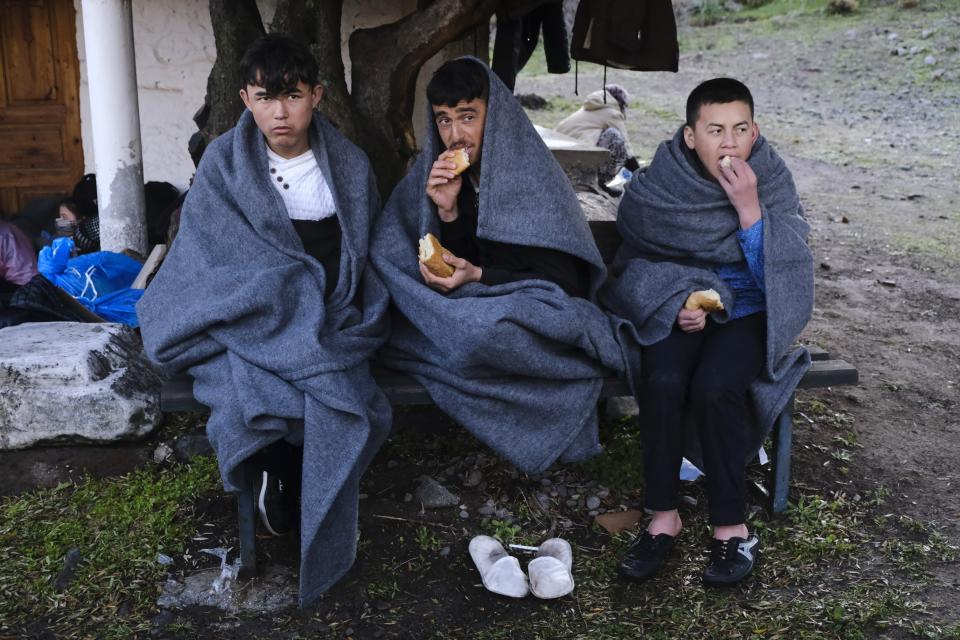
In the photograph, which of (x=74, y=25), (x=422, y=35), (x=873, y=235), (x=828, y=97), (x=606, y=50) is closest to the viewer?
(x=422, y=35)

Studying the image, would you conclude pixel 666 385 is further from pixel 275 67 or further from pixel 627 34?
pixel 627 34

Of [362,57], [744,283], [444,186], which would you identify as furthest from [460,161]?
[362,57]

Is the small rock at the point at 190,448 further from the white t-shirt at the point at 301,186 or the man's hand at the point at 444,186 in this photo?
the man's hand at the point at 444,186

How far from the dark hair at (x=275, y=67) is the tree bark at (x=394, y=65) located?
1194 millimetres

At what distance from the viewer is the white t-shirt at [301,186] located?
133 inches

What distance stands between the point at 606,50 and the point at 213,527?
3524 mm

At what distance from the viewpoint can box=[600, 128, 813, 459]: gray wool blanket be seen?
10.7 feet

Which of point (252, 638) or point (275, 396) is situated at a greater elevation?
point (275, 396)

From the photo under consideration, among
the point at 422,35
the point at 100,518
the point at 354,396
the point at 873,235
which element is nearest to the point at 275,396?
the point at 354,396

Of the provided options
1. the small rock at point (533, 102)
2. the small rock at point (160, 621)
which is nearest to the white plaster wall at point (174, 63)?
the small rock at point (160, 621)

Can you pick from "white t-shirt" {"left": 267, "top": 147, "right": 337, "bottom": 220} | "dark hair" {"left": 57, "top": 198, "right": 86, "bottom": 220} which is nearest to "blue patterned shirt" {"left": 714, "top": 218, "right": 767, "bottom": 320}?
"white t-shirt" {"left": 267, "top": 147, "right": 337, "bottom": 220}

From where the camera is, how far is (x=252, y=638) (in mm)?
2865

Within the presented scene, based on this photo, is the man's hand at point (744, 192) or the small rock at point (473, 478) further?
the small rock at point (473, 478)

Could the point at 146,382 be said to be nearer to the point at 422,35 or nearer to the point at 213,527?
the point at 213,527
